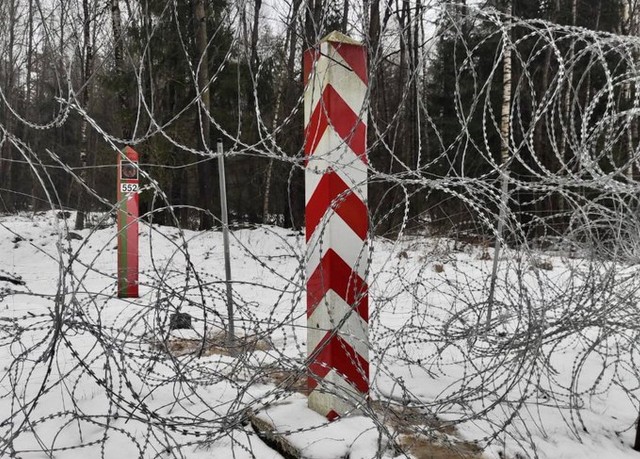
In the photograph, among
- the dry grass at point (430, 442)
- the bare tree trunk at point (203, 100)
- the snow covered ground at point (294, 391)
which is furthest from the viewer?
the bare tree trunk at point (203, 100)

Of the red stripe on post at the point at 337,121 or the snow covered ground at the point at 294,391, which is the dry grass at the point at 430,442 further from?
the red stripe on post at the point at 337,121

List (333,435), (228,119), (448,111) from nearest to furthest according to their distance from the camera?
(333,435) < (228,119) < (448,111)

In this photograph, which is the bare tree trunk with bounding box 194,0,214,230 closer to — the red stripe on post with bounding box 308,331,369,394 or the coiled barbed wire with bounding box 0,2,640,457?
the coiled barbed wire with bounding box 0,2,640,457

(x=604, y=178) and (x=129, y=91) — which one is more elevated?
(x=129, y=91)

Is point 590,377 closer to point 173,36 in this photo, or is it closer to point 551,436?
point 551,436

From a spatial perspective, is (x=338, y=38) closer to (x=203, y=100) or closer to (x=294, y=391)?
(x=294, y=391)

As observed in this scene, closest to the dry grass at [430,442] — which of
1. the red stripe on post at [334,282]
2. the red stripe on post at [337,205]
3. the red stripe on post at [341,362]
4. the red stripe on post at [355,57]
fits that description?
the red stripe on post at [341,362]

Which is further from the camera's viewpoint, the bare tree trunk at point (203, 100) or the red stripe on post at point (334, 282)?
the bare tree trunk at point (203, 100)

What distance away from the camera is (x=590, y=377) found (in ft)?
9.31

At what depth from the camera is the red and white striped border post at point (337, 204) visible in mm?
1965

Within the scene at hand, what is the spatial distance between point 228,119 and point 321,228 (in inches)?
479

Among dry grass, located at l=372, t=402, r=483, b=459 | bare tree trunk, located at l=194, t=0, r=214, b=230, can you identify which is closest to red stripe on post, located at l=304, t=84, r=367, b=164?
Answer: dry grass, located at l=372, t=402, r=483, b=459

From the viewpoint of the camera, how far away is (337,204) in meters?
1.97

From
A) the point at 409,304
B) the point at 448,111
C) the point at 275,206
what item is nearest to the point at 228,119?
the point at 275,206
